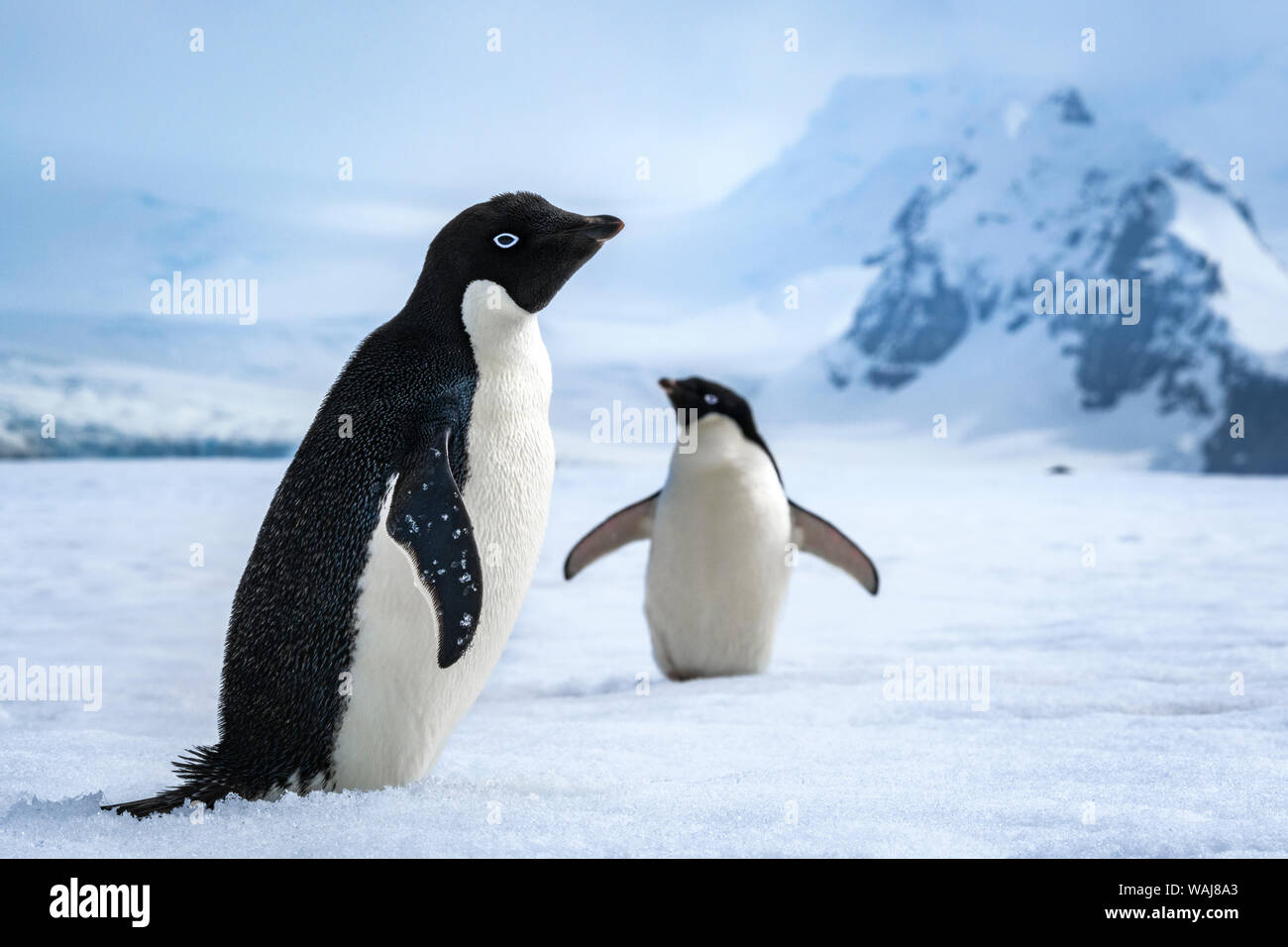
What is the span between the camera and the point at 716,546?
15.2ft

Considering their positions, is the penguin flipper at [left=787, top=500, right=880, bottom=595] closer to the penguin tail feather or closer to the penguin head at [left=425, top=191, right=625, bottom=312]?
the penguin head at [left=425, top=191, right=625, bottom=312]

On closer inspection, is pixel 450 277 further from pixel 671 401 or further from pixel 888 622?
pixel 888 622

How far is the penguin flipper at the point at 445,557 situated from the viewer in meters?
2.15

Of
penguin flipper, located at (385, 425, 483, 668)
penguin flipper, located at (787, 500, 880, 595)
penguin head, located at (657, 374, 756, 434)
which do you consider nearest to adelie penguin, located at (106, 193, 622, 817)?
penguin flipper, located at (385, 425, 483, 668)

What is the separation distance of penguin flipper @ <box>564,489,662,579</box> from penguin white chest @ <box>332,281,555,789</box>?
8.45 ft

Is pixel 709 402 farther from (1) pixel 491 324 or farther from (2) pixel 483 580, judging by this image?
(2) pixel 483 580

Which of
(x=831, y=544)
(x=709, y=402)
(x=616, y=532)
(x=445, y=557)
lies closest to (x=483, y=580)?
(x=445, y=557)

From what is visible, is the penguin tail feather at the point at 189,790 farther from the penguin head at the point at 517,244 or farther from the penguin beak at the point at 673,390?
the penguin beak at the point at 673,390

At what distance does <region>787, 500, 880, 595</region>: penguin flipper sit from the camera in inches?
202

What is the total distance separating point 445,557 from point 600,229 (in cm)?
89

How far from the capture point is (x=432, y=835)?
2029 millimetres

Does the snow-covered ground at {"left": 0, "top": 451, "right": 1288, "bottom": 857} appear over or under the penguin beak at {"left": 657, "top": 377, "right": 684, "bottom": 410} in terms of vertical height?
under

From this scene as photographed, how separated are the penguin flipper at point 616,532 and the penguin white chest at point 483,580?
2575mm

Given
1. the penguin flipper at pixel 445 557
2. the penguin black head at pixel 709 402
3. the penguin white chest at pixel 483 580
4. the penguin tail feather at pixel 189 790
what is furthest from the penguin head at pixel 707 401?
the penguin tail feather at pixel 189 790
